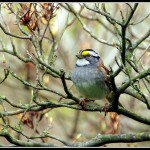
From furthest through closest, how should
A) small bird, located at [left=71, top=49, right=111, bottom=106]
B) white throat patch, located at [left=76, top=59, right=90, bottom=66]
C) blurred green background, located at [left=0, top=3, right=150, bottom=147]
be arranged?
blurred green background, located at [left=0, top=3, right=150, bottom=147]
white throat patch, located at [left=76, top=59, right=90, bottom=66]
small bird, located at [left=71, top=49, right=111, bottom=106]

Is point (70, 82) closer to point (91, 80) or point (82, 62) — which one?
point (82, 62)

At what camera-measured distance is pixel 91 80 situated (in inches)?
183

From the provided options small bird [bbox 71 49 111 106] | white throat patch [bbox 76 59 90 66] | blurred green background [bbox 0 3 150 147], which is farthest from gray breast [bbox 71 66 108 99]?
blurred green background [bbox 0 3 150 147]

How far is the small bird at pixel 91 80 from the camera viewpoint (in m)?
4.57

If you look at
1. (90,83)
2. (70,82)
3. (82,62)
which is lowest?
(90,83)

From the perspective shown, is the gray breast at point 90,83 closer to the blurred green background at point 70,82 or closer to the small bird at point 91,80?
the small bird at point 91,80

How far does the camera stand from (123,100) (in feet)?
21.3

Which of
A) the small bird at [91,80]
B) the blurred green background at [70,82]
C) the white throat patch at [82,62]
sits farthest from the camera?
the blurred green background at [70,82]

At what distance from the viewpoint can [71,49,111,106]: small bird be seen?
457cm

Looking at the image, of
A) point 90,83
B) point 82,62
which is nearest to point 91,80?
point 90,83

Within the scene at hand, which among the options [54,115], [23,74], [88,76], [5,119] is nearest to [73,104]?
[88,76]

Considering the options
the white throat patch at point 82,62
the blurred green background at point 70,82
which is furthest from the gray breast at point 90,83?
the blurred green background at point 70,82

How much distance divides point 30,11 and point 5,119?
89cm

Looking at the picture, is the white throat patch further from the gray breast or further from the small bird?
the gray breast
